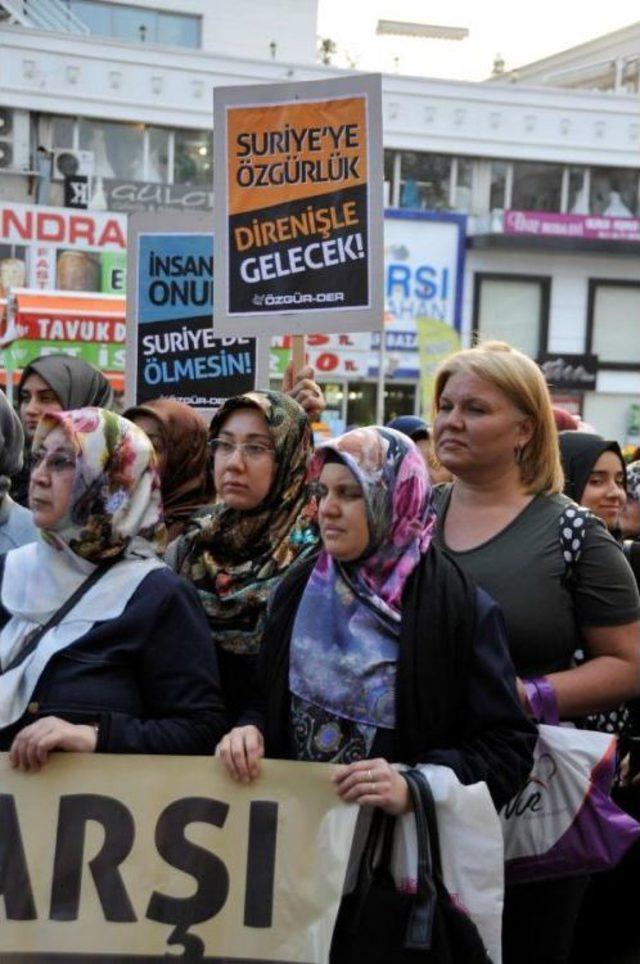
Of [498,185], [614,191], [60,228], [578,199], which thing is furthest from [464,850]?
[614,191]

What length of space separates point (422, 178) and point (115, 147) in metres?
7.69

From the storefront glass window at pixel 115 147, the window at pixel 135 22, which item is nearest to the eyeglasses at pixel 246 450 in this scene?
the storefront glass window at pixel 115 147

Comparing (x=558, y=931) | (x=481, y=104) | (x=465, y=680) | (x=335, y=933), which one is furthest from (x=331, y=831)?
(x=481, y=104)

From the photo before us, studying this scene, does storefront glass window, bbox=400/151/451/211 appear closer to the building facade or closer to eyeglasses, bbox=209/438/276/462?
the building facade

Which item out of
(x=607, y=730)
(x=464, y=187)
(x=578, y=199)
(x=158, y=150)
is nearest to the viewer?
(x=607, y=730)

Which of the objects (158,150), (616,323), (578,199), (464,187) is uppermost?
(158,150)

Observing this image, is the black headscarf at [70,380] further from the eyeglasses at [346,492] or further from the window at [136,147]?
the window at [136,147]

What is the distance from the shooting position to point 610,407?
3394 centimetres

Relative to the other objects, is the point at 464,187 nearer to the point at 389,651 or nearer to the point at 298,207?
the point at 298,207

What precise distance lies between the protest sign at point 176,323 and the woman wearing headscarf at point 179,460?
1.13 m

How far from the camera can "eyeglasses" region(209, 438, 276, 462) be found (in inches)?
133

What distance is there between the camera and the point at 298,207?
14.5 feet

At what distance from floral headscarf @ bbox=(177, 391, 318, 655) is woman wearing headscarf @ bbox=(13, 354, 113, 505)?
1.51 metres

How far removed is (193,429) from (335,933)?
1870mm
